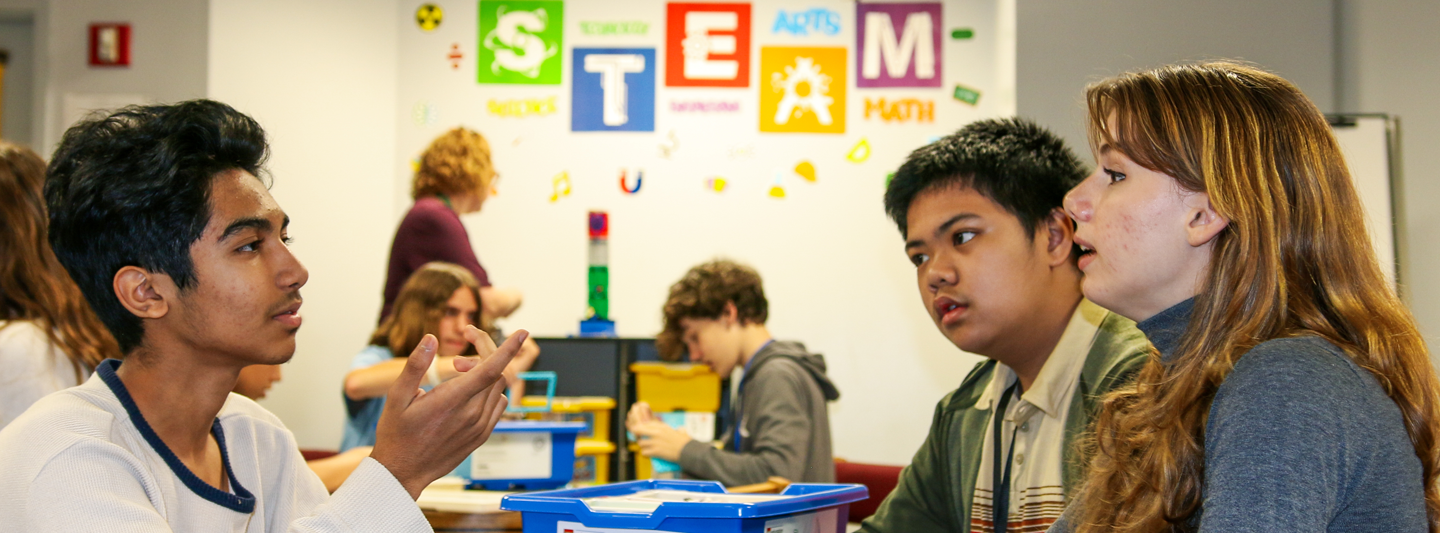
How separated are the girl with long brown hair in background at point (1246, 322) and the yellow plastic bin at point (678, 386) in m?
3.10

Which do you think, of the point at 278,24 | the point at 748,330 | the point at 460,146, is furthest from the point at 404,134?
the point at 748,330

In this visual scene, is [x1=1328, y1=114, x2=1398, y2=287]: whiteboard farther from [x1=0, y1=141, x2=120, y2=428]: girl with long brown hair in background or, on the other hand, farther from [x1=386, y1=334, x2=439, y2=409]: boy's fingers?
[x1=0, y1=141, x2=120, y2=428]: girl with long brown hair in background

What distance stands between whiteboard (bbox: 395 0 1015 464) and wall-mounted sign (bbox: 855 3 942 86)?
0.13 feet

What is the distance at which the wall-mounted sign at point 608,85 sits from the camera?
523 cm

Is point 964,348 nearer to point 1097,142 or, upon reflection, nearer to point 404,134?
point 1097,142

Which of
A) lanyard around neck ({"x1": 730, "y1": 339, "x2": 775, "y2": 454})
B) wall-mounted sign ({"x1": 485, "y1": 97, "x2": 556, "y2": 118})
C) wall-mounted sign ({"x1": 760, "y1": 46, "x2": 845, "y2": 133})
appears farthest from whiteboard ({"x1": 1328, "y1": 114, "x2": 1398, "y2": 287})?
wall-mounted sign ({"x1": 485, "y1": 97, "x2": 556, "y2": 118})

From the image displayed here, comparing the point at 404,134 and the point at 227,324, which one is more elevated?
the point at 404,134

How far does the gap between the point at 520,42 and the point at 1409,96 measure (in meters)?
3.89

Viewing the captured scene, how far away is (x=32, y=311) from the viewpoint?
6.39ft

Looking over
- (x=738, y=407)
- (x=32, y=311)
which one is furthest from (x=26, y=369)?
(x=738, y=407)

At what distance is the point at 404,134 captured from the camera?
209 inches

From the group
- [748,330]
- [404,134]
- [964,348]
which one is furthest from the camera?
[404,134]

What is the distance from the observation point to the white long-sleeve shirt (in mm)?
1081

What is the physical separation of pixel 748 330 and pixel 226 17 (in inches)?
109
